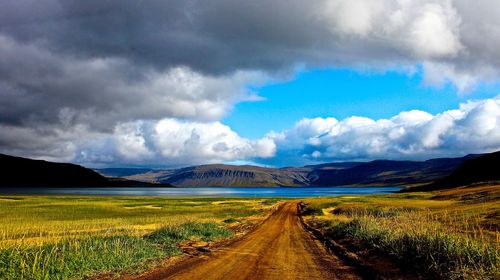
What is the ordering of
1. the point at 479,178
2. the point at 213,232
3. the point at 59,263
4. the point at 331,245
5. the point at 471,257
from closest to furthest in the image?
the point at 471,257, the point at 59,263, the point at 331,245, the point at 213,232, the point at 479,178

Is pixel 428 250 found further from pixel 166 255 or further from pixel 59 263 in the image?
pixel 59 263

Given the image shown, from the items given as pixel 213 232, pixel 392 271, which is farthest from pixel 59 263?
pixel 213 232

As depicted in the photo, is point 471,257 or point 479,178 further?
point 479,178

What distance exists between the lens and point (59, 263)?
667 inches

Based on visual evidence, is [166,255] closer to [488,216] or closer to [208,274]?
[208,274]

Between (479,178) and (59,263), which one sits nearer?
(59,263)

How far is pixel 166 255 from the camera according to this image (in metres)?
22.5

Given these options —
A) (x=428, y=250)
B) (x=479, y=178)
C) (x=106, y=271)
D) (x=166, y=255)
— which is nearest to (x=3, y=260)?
(x=106, y=271)

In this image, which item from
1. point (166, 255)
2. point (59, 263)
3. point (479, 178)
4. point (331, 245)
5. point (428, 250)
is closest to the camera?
point (59, 263)

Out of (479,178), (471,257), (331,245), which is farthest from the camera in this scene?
(479,178)

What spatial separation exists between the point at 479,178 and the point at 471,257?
650 feet

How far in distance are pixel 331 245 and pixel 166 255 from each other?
38.9ft

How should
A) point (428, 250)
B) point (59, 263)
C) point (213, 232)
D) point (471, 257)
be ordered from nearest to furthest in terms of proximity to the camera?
point (471, 257), point (59, 263), point (428, 250), point (213, 232)

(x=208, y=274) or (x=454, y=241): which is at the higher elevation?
(x=454, y=241)
